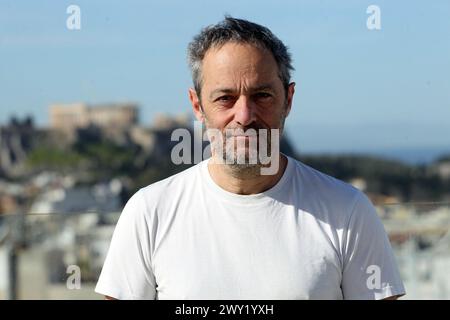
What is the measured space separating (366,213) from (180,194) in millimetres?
476

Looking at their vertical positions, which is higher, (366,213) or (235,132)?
(235,132)

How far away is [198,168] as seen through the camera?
2.92 metres

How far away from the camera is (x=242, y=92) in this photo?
9.02ft

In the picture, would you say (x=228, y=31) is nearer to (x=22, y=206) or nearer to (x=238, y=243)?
(x=238, y=243)

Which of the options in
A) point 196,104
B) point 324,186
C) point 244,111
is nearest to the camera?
point 244,111

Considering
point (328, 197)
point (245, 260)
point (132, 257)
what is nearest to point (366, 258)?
point (328, 197)

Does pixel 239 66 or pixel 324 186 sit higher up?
pixel 239 66

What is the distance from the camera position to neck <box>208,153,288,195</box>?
2.81m

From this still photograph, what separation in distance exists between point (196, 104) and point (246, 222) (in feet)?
1.22

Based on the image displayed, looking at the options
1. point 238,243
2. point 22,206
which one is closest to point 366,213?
point 238,243

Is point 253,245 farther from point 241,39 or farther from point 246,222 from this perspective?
point 241,39

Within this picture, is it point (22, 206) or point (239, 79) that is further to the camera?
point (22, 206)

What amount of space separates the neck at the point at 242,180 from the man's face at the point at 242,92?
3.5 inches
